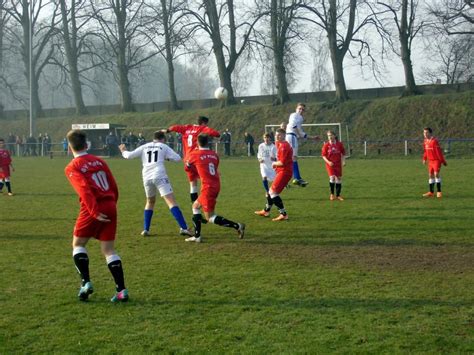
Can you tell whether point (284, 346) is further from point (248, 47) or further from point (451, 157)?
point (248, 47)

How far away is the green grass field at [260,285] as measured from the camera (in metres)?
5.01

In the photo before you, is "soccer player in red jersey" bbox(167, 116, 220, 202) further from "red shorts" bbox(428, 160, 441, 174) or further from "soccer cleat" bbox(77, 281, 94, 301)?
"red shorts" bbox(428, 160, 441, 174)

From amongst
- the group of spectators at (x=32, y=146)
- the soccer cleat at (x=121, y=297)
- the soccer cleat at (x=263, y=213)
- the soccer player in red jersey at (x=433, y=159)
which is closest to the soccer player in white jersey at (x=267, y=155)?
the soccer cleat at (x=263, y=213)

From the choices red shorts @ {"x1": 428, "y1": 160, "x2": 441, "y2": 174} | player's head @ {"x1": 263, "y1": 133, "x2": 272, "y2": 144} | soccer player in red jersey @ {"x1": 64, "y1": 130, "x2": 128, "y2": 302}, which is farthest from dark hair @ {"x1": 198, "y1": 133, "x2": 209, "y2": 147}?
red shorts @ {"x1": 428, "y1": 160, "x2": 441, "y2": 174}

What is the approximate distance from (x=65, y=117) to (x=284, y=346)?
53.5 meters

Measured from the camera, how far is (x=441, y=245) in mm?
8773

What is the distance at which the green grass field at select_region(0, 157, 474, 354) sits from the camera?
5008mm

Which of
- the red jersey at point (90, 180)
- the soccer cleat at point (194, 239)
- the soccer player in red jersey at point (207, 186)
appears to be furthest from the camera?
the soccer cleat at point (194, 239)

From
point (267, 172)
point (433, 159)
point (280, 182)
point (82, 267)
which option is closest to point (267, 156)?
point (267, 172)

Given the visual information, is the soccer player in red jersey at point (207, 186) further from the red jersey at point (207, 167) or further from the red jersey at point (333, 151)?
the red jersey at point (333, 151)

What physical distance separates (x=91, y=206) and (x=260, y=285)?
215 centimetres

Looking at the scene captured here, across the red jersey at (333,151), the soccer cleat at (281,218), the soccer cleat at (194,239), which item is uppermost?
the red jersey at (333,151)

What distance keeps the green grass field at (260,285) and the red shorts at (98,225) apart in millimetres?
705

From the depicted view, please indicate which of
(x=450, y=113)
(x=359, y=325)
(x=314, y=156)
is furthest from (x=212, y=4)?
(x=359, y=325)
